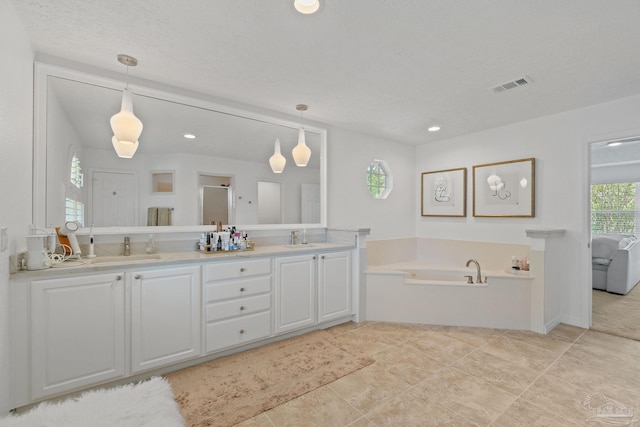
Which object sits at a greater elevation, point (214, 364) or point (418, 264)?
point (418, 264)

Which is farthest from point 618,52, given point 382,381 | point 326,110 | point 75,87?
point 75,87

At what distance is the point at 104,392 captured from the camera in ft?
3.83

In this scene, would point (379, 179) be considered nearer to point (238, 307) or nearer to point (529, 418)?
point (238, 307)

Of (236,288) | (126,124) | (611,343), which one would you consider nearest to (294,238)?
(236,288)

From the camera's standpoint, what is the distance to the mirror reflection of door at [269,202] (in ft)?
10.3

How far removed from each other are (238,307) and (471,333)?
2.35m

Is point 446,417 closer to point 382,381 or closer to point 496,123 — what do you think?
point 382,381

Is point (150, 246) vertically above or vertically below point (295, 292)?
above

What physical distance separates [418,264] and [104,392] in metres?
3.93

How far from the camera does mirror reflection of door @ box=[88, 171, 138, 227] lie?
232cm

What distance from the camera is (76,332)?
1.86 m

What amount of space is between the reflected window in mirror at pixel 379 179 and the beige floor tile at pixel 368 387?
249 centimetres

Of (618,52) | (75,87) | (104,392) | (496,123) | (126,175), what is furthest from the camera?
(496,123)

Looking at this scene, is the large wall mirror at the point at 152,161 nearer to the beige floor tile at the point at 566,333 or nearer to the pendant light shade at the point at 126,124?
the pendant light shade at the point at 126,124
